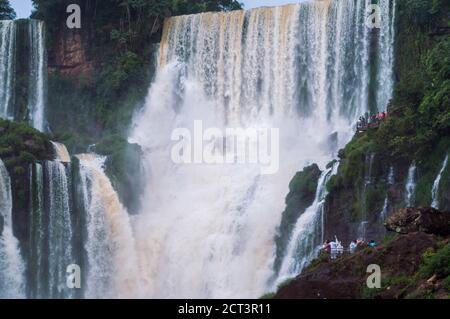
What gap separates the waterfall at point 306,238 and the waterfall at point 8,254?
32.4 feet

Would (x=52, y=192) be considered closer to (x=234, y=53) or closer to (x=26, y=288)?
(x=26, y=288)

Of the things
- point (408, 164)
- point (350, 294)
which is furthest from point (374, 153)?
point (350, 294)

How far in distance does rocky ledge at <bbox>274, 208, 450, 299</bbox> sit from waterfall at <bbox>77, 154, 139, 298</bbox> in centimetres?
1330

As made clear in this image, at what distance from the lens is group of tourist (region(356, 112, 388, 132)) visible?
3817cm

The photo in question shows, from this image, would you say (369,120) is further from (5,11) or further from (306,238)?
(5,11)

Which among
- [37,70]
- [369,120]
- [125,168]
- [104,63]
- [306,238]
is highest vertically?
[104,63]

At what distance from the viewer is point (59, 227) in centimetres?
3925

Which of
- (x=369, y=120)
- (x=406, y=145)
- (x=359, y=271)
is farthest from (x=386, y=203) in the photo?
(x=359, y=271)

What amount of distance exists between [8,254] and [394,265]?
17.4 meters

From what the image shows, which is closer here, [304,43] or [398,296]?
[398,296]

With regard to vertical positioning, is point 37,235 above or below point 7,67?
below

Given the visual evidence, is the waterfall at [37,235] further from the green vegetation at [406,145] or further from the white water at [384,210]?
the white water at [384,210]

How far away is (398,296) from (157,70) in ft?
88.4

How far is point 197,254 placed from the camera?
38812 millimetres
